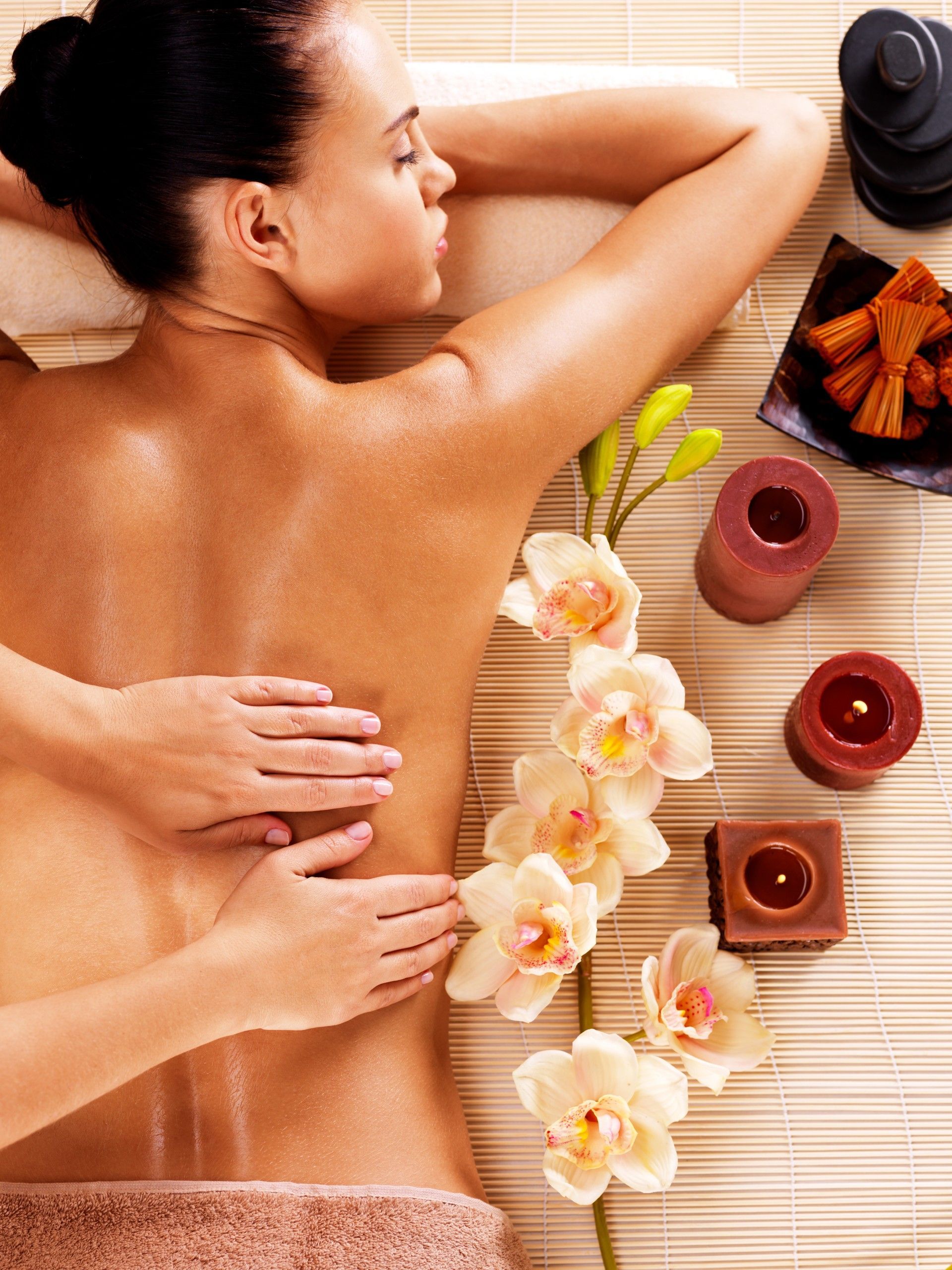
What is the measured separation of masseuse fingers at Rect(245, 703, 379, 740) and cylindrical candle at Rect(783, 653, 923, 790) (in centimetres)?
51

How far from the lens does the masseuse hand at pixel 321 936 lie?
3.35 feet

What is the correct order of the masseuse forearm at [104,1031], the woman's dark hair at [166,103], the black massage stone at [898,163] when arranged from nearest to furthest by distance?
1. the masseuse forearm at [104,1031]
2. the woman's dark hair at [166,103]
3. the black massage stone at [898,163]

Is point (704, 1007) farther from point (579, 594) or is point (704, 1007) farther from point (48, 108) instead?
point (48, 108)

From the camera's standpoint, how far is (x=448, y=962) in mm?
1211

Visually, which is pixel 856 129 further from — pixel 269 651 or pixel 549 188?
pixel 269 651

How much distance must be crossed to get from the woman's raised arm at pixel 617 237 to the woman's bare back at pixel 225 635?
0.37 ft

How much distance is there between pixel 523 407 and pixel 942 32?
80 cm

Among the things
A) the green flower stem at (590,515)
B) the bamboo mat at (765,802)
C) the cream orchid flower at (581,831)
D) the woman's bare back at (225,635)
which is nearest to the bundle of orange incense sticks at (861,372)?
the bamboo mat at (765,802)

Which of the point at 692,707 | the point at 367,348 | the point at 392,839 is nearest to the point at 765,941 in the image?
the point at 692,707

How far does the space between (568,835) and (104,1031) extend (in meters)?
0.49

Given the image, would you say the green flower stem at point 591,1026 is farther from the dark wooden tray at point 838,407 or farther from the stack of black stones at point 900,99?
the stack of black stones at point 900,99

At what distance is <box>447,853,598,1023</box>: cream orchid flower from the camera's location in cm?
102

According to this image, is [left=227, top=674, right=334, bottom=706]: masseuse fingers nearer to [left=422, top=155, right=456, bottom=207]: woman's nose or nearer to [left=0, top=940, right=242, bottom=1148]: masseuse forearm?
[left=0, top=940, right=242, bottom=1148]: masseuse forearm

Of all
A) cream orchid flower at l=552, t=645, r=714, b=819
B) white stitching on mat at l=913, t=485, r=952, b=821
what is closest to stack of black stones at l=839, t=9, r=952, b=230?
white stitching on mat at l=913, t=485, r=952, b=821
